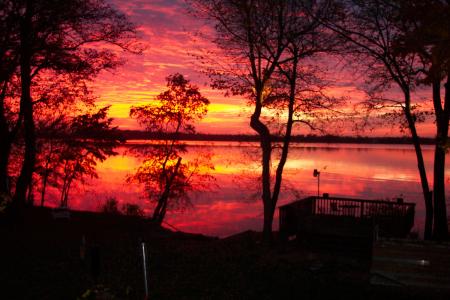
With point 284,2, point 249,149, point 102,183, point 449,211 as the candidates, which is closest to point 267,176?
point 249,149

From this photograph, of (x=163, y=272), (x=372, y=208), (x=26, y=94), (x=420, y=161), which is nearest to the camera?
(x=163, y=272)

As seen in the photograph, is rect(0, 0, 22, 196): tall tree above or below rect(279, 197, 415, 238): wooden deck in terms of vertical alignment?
above

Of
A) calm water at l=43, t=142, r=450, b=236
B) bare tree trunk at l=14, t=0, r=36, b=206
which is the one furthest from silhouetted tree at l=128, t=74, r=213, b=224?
bare tree trunk at l=14, t=0, r=36, b=206

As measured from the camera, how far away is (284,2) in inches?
709

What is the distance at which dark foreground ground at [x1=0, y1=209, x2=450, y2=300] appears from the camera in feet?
34.5

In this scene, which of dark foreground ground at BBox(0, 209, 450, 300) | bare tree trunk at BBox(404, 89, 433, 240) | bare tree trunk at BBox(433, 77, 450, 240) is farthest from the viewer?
bare tree trunk at BBox(404, 89, 433, 240)

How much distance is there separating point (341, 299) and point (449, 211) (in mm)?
39527

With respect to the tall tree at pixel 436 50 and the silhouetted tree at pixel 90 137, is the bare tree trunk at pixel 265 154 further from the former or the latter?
the silhouetted tree at pixel 90 137

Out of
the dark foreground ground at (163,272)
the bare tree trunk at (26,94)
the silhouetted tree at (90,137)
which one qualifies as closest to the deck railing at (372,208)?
the dark foreground ground at (163,272)

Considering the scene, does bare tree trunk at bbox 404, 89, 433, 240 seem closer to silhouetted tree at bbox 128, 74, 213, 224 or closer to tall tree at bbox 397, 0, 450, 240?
tall tree at bbox 397, 0, 450, 240

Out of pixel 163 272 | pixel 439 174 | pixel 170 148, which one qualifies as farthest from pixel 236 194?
pixel 163 272

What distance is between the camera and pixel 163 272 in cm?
1254

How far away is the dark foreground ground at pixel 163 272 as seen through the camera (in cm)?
1052

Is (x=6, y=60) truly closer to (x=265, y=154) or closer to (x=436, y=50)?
(x=265, y=154)
